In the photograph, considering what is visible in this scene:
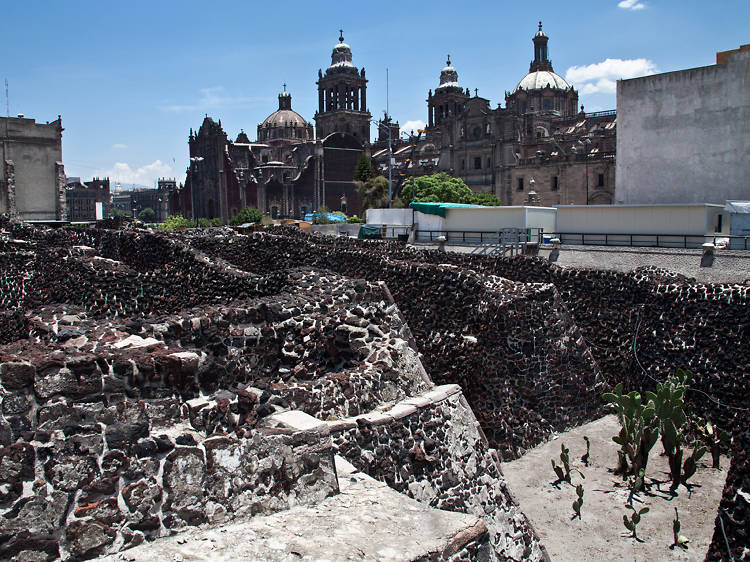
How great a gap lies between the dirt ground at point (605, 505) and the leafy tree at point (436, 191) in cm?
3906

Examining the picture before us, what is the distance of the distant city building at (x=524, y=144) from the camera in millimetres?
54281

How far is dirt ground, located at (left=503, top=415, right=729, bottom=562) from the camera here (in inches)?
361

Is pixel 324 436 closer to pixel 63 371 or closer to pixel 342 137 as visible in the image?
pixel 63 371

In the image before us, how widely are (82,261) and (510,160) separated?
163ft

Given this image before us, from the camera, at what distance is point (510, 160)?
60.4 meters

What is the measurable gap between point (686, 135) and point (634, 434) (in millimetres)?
21959

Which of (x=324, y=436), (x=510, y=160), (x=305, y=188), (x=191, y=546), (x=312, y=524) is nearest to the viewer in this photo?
(x=191, y=546)

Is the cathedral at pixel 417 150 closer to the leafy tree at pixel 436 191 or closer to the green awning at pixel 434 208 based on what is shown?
the leafy tree at pixel 436 191

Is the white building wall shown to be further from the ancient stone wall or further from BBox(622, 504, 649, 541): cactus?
the ancient stone wall

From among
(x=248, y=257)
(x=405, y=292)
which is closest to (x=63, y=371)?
(x=405, y=292)

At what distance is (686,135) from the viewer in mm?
29562

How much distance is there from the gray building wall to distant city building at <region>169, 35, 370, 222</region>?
43812 mm

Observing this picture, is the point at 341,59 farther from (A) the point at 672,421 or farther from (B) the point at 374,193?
(A) the point at 672,421

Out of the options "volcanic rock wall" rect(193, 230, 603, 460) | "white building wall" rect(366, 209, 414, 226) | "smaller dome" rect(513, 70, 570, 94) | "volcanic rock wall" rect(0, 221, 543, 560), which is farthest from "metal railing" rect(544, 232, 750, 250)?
"smaller dome" rect(513, 70, 570, 94)
